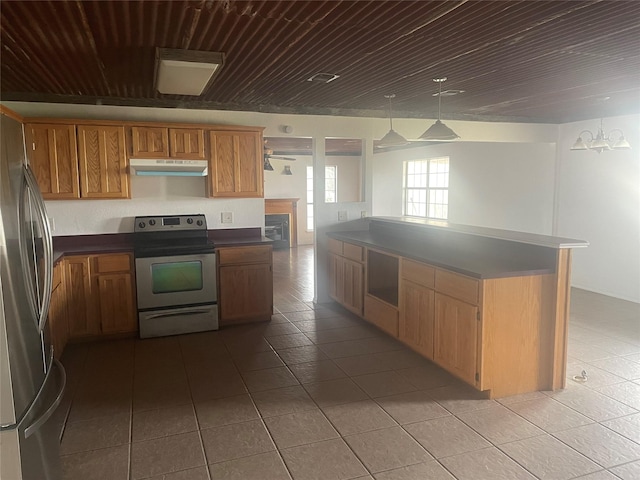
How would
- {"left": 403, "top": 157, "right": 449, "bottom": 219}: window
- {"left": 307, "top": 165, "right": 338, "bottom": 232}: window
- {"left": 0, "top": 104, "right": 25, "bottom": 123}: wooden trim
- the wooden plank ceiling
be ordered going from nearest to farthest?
the wooden plank ceiling → {"left": 0, "top": 104, "right": 25, "bottom": 123}: wooden trim → {"left": 403, "top": 157, "right": 449, "bottom": 219}: window → {"left": 307, "top": 165, "right": 338, "bottom": 232}: window

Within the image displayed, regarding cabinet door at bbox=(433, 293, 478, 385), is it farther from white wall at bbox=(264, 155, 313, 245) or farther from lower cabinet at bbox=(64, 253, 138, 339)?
white wall at bbox=(264, 155, 313, 245)

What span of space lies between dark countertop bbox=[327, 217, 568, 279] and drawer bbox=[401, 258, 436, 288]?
2.3 inches

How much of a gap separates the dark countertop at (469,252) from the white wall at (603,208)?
2.88 metres

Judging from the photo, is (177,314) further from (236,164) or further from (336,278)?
(336,278)

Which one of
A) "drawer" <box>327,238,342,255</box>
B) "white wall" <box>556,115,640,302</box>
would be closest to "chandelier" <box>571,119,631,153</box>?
"white wall" <box>556,115,640,302</box>

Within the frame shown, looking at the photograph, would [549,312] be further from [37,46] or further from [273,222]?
[273,222]

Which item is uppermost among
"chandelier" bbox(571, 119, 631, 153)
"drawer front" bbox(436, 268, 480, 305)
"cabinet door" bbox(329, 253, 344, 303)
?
"chandelier" bbox(571, 119, 631, 153)

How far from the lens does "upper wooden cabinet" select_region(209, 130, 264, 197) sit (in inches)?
190

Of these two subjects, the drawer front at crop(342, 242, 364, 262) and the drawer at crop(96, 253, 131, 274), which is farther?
the drawer front at crop(342, 242, 364, 262)

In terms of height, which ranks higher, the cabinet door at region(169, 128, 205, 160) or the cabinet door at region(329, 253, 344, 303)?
the cabinet door at region(169, 128, 205, 160)

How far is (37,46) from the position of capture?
2957 millimetres

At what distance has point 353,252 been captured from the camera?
501cm

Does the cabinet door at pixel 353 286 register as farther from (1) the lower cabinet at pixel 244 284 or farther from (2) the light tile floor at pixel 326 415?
(1) the lower cabinet at pixel 244 284

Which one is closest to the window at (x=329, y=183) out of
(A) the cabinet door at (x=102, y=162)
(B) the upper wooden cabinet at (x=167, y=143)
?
(B) the upper wooden cabinet at (x=167, y=143)
